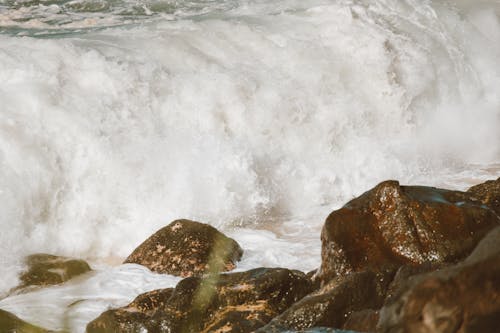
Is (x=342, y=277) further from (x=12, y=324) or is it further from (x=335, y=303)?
(x=12, y=324)

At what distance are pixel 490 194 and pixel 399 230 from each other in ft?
4.28

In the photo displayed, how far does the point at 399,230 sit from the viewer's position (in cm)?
584

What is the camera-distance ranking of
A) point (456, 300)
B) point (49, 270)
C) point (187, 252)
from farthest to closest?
point (49, 270) → point (187, 252) → point (456, 300)

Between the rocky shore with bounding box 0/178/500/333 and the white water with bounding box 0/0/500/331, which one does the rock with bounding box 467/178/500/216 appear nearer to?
the rocky shore with bounding box 0/178/500/333

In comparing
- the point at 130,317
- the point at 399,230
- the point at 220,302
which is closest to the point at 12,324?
the point at 130,317

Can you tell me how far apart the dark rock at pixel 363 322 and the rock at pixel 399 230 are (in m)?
1.15

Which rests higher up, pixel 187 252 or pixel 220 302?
pixel 220 302

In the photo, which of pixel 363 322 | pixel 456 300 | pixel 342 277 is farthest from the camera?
pixel 342 277

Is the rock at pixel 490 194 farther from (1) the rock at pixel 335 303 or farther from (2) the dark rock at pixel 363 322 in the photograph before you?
(2) the dark rock at pixel 363 322

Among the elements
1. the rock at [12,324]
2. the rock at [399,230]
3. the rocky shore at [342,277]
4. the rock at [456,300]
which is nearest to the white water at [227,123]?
the rock at [12,324]

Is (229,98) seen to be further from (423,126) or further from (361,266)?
(361,266)

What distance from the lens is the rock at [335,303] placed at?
4879 mm

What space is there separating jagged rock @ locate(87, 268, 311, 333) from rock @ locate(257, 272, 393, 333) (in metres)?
0.44

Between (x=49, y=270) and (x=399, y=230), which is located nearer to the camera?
(x=399, y=230)
